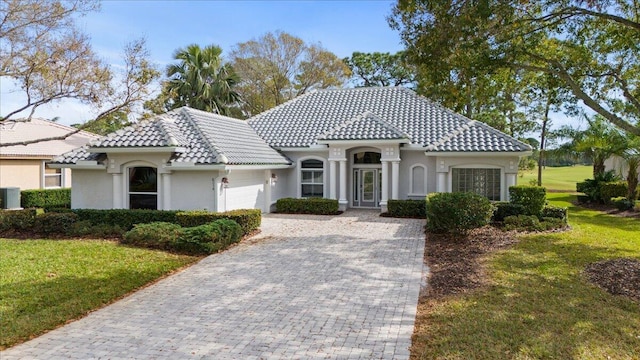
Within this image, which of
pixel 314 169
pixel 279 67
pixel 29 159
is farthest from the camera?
pixel 279 67

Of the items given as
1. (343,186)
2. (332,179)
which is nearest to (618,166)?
(343,186)

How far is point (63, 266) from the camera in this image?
34.4 ft

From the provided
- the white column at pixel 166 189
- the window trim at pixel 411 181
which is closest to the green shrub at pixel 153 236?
the white column at pixel 166 189

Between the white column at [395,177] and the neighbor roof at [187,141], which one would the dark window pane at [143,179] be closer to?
the neighbor roof at [187,141]

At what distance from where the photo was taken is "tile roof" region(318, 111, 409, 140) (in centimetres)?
2092

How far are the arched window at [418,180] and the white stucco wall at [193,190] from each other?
1010 centimetres

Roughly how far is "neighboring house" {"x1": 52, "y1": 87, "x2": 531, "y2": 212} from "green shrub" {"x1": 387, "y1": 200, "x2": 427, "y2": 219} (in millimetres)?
1024

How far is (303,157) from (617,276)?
1604 cm

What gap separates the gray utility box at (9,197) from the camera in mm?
23125

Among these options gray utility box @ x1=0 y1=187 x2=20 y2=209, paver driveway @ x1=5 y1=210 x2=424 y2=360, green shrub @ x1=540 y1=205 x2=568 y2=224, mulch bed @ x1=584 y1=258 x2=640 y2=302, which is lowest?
paver driveway @ x1=5 y1=210 x2=424 y2=360

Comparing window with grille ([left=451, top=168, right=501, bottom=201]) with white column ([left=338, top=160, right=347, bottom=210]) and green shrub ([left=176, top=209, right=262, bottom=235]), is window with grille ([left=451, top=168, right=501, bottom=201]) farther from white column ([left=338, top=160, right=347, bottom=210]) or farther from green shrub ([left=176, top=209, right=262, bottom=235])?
green shrub ([left=176, top=209, right=262, bottom=235])

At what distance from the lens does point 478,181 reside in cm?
2092

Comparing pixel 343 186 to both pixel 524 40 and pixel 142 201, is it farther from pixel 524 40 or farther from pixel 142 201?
pixel 524 40

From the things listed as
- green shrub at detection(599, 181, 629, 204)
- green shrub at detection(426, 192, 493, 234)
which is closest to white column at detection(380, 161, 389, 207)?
green shrub at detection(426, 192, 493, 234)
